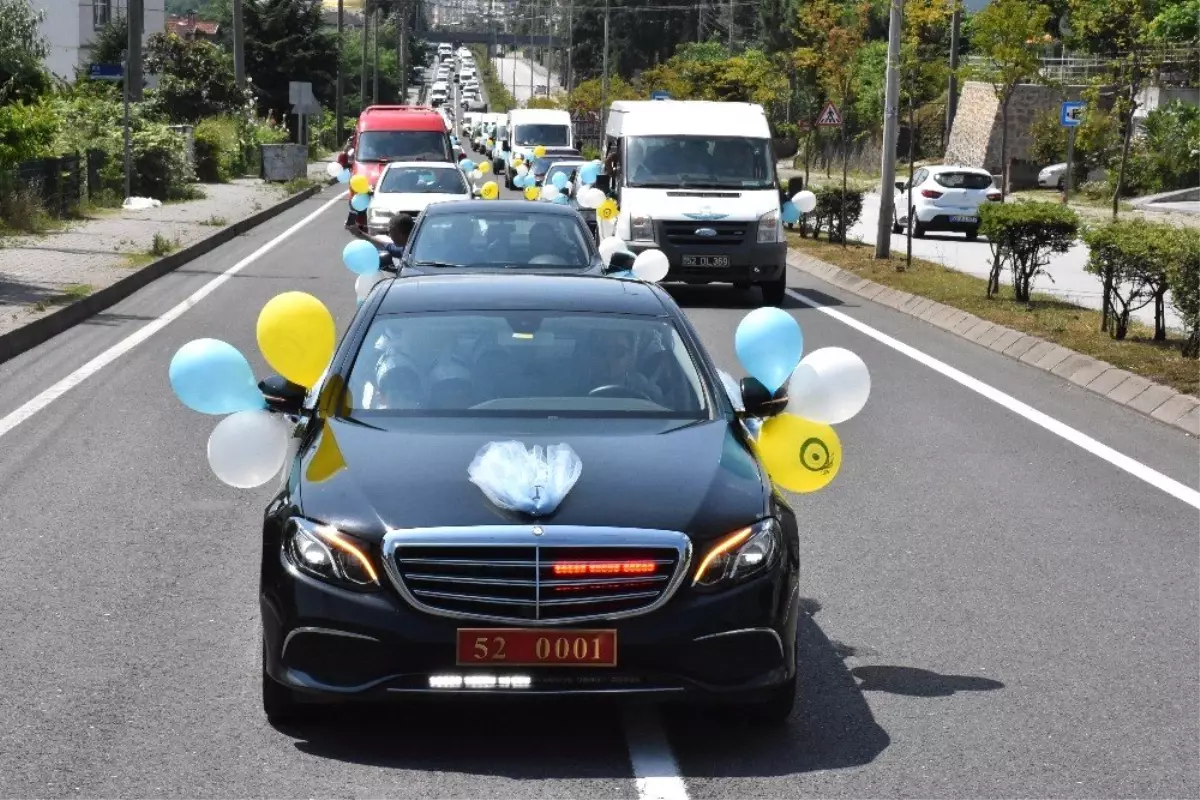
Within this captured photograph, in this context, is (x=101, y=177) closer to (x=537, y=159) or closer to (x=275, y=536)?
(x=537, y=159)

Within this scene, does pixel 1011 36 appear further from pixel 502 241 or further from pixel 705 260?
pixel 502 241

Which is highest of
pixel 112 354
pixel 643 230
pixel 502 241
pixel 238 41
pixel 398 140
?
pixel 238 41

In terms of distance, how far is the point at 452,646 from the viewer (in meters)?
5.72

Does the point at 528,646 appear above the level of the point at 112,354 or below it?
above

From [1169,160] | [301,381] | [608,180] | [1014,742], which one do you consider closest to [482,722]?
[1014,742]

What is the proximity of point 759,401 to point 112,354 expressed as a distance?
406 inches

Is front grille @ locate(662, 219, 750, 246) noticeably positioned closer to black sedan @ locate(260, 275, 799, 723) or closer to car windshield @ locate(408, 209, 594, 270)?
car windshield @ locate(408, 209, 594, 270)

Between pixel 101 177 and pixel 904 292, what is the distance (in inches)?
840

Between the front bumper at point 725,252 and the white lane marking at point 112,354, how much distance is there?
204 inches

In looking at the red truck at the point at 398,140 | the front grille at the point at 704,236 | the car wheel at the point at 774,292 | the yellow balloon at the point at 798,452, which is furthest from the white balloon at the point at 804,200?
the yellow balloon at the point at 798,452

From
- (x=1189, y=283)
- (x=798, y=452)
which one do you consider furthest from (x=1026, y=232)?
(x=798, y=452)

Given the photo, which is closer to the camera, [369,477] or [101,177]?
[369,477]

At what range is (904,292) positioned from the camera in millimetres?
23453

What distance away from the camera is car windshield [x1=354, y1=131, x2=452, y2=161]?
39.3 metres
